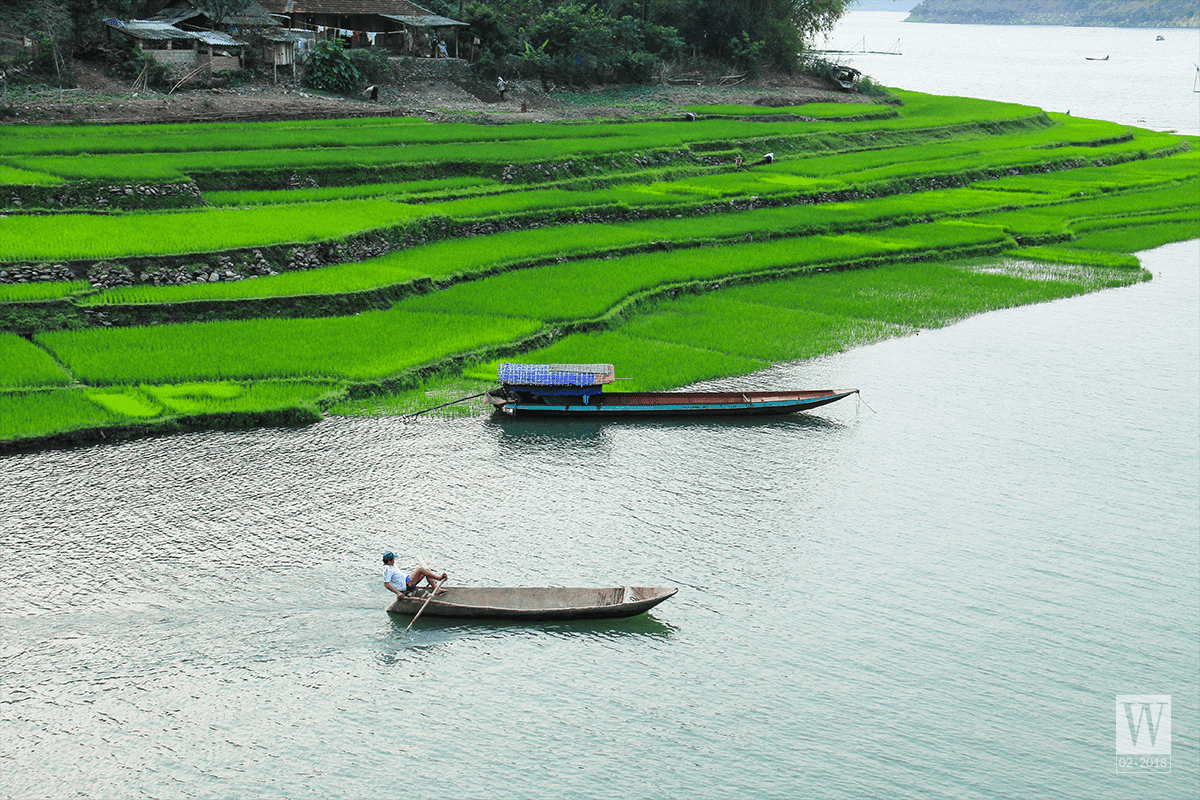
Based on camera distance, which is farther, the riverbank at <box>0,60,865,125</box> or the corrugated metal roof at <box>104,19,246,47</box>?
the corrugated metal roof at <box>104,19,246,47</box>

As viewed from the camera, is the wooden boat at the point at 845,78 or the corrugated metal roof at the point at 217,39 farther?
the wooden boat at the point at 845,78

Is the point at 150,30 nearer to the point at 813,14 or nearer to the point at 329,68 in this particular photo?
the point at 329,68

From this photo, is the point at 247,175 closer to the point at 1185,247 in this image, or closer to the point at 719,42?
the point at 1185,247

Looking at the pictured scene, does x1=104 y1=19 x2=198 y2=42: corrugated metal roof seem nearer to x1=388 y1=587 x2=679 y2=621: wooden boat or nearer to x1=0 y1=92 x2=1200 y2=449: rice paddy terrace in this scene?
x1=0 y1=92 x2=1200 y2=449: rice paddy terrace

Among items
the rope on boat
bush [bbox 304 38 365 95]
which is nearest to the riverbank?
bush [bbox 304 38 365 95]

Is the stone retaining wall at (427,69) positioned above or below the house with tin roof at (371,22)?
below

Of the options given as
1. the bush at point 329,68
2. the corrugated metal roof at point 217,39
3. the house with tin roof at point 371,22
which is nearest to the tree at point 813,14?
the house with tin roof at point 371,22
